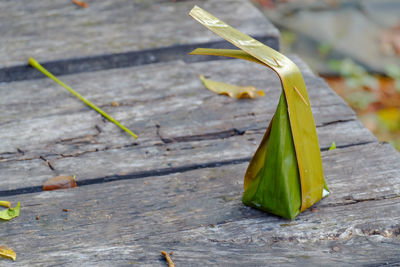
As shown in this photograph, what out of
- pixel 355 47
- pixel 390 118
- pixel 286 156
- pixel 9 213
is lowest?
pixel 390 118

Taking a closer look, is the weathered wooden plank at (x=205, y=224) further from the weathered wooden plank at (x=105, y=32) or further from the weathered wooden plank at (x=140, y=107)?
the weathered wooden plank at (x=105, y=32)

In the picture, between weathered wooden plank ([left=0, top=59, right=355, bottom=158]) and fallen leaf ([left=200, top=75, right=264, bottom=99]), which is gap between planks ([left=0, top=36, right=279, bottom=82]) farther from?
fallen leaf ([left=200, top=75, right=264, bottom=99])

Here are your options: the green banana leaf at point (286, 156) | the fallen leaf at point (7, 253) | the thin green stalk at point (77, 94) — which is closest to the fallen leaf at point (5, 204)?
the fallen leaf at point (7, 253)

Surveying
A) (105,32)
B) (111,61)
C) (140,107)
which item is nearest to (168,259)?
(140,107)

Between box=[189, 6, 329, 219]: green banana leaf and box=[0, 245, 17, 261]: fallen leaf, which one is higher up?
box=[189, 6, 329, 219]: green banana leaf

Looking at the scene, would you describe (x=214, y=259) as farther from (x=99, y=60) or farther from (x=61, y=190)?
(x=99, y=60)

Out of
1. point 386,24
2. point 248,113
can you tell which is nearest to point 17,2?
point 248,113

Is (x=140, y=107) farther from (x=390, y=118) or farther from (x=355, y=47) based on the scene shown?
(x=355, y=47)

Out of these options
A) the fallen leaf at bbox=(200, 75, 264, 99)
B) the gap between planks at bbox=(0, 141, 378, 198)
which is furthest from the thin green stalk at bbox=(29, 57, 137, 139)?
the fallen leaf at bbox=(200, 75, 264, 99)

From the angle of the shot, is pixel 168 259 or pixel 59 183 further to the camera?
pixel 59 183
